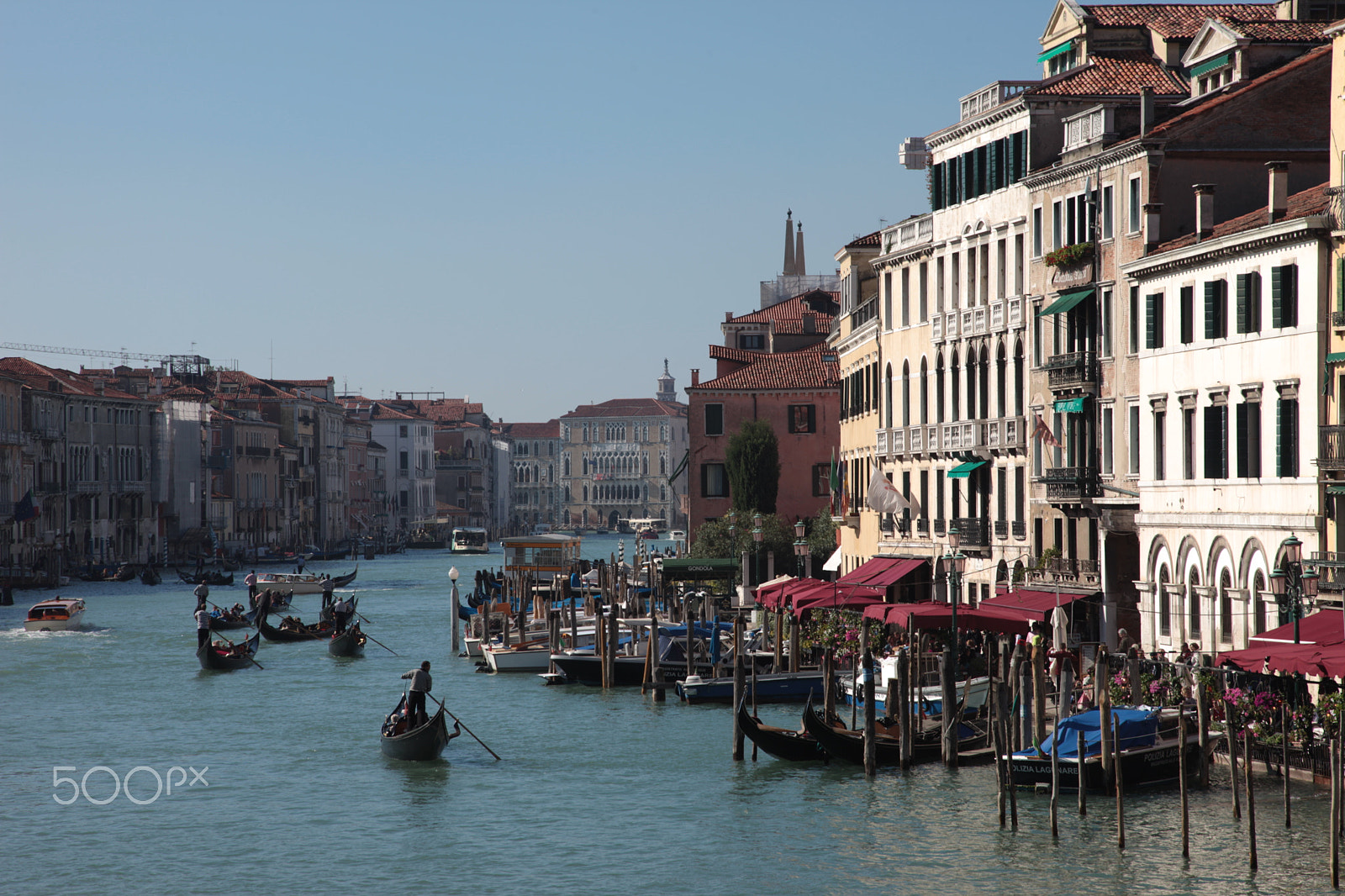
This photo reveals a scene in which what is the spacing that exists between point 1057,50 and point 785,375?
20.6 m

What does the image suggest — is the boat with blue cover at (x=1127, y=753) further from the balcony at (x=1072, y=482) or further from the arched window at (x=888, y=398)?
the arched window at (x=888, y=398)

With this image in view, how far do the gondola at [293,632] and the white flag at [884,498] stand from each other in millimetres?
14987

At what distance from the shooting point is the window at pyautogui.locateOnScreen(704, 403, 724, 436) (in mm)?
48000

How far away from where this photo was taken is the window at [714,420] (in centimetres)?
4800

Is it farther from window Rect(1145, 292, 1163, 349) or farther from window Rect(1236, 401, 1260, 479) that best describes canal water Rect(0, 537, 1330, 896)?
window Rect(1145, 292, 1163, 349)

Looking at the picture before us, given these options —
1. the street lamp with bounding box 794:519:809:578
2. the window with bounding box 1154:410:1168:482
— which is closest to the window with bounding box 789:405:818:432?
the street lamp with bounding box 794:519:809:578

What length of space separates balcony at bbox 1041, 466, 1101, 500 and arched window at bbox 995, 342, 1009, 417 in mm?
2548

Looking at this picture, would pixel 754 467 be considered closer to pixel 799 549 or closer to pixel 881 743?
pixel 799 549

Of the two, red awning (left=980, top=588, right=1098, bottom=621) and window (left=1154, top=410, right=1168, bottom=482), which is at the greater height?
window (left=1154, top=410, right=1168, bottom=482)

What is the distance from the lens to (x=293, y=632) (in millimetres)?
40344

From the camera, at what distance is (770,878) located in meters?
15.5

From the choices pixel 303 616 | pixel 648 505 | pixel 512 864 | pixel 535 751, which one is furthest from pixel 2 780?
pixel 648 505

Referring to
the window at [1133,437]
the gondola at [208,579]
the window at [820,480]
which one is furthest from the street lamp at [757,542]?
the gondola at [208,579]

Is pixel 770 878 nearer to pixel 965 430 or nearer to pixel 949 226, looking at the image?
pixel 965 430
